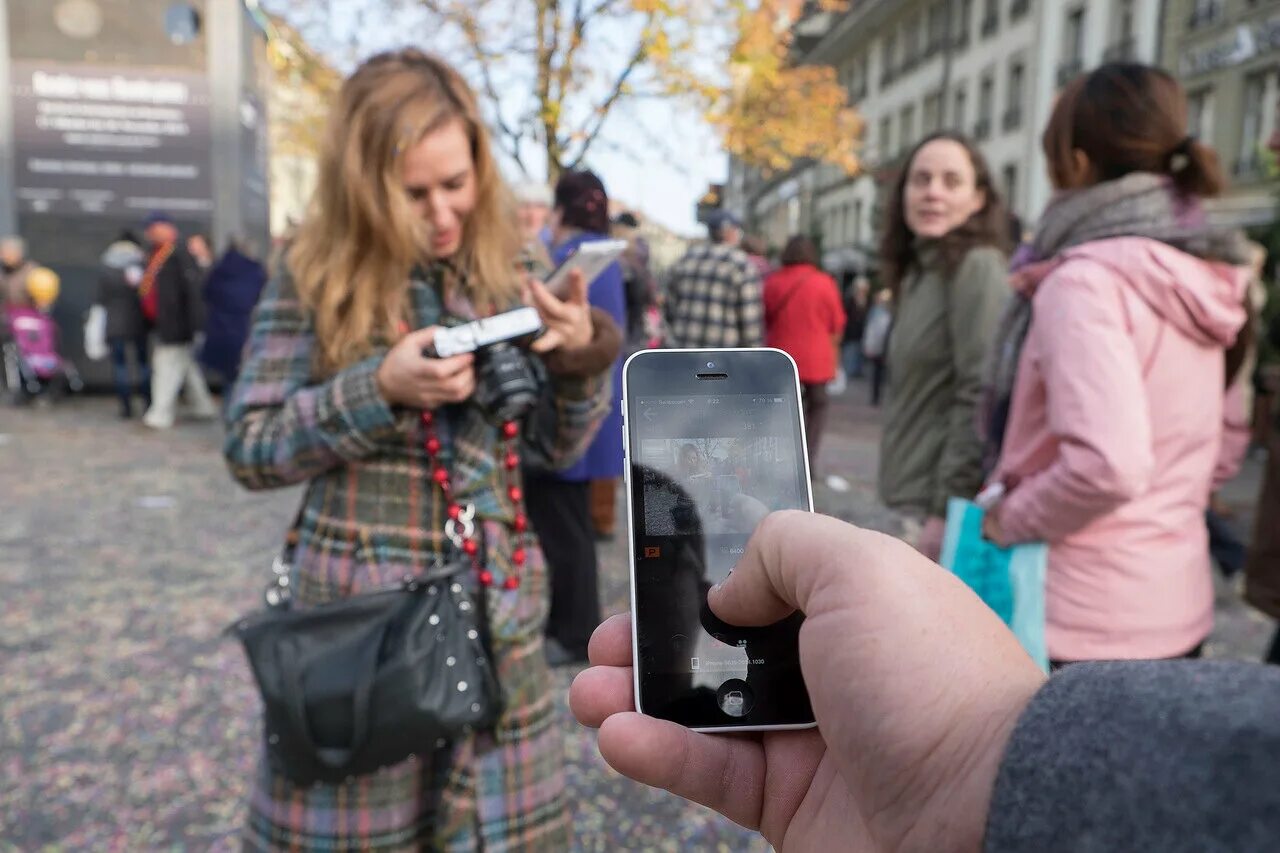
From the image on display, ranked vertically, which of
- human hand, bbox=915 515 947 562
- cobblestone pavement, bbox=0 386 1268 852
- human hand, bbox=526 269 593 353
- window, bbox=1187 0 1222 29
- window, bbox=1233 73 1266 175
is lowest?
cobblestone pavement, bbox=0 386 1268 852

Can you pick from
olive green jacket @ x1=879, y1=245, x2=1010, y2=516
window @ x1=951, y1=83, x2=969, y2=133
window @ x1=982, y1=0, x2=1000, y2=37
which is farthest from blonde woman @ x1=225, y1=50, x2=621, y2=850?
window @ x1=951, y1=83, x2=969, y2=133

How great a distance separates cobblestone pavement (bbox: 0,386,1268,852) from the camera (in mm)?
2863

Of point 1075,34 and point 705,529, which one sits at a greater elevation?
point 1075,34

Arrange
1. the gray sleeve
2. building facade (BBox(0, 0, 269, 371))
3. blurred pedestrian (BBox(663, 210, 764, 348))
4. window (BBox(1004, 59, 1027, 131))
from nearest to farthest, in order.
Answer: the gray sleeve → blurred pedestrian (BBox(663, 210, 764, 348)) → building facade (BBox(0, 0, 269, 371)) → window (BBox(1004, 59, 1027, 131))

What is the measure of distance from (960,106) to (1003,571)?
98.9 ft

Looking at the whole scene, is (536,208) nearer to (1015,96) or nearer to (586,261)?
(586,261)

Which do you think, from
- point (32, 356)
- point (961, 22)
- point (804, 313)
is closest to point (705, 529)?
point (804, 313)

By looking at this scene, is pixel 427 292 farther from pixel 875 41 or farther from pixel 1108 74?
pixel 875 41

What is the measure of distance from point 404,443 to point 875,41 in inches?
1445

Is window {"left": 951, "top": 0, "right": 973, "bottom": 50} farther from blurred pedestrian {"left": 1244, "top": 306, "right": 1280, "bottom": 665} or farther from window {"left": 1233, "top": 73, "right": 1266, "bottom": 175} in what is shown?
blurred pedestrian {"left": 1244, "top": 306, "right": 1280, "bottom": 665}

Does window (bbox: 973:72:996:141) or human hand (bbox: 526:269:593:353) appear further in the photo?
window (bbox: 973:72:996:141)

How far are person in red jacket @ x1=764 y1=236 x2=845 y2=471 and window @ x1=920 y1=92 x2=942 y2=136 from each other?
25955 mm

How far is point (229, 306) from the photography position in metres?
8.05

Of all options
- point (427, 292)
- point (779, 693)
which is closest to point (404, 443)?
point (427, 292)
